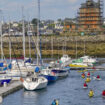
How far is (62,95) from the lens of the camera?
63.1m

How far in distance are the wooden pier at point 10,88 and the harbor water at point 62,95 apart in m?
0.56

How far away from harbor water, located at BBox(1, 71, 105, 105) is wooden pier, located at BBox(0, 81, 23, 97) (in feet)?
1.83

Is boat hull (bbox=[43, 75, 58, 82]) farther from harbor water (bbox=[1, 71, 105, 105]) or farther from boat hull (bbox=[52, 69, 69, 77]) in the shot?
boat hull (bbox=[52, 69, 69, 77])

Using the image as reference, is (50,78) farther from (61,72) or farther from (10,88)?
(10,88)

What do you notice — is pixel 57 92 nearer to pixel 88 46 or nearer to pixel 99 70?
pixel 99 70

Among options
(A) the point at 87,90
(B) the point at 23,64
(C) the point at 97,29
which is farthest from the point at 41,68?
(C) the point at 97,29

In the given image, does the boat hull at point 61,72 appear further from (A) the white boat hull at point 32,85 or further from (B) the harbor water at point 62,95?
(A) the white boat hull at point 32,85

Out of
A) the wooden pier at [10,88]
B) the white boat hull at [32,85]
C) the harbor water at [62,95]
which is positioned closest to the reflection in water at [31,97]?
the harbor water at [62,95]

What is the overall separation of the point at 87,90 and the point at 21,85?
361 inches

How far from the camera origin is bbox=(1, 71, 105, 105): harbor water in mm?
57688

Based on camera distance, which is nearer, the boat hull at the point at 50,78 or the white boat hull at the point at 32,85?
the white boat hull at the point at 32,85

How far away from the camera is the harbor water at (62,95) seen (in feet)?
189

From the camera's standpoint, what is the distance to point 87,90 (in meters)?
67.6

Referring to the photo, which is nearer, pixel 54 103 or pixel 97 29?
pixel 54 103
